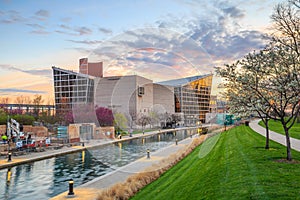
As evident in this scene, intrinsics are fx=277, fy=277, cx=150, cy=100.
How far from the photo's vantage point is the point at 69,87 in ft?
249

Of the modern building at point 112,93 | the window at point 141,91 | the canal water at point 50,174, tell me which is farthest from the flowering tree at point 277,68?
the window at point 141,91

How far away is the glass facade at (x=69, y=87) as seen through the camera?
243ft

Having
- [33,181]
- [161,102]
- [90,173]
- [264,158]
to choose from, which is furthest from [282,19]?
[161,102]

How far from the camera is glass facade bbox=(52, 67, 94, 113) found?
7419 cm

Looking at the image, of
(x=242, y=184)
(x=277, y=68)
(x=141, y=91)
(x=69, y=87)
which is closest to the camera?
(x=242, y=184)

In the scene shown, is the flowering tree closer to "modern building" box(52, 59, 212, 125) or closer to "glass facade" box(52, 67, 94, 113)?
"modern building" box(52, 59, 212, 125)

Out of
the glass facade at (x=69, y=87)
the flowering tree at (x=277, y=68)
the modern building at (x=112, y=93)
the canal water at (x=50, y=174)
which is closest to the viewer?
the flowering tree at (x=277, y=68)

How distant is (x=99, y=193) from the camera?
11.9m

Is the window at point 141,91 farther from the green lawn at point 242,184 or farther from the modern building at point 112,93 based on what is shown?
the green lawn at point 242,184

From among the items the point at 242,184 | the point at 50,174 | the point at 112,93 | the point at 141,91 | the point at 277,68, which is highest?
the point at 141,91

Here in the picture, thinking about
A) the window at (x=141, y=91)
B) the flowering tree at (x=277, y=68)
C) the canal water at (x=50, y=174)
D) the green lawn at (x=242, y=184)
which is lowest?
the canal water at (x=50, y=174)

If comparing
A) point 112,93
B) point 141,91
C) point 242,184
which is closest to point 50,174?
point 242,184

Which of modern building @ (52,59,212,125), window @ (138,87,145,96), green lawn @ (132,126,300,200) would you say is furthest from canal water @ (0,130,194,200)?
window @ (138,87,145,96)

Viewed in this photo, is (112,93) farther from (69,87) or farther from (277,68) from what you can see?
(277,68)
